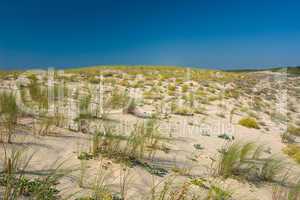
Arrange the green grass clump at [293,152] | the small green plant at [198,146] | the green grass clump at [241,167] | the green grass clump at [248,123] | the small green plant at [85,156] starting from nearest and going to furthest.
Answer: the small green plant at [85,156] < the green grass clump at [241,167] < the small green plant at [198,146] < the green grass clump at [293,152] < the green grass clump at [248,123]

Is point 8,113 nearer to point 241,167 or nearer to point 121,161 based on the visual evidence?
point 121,161

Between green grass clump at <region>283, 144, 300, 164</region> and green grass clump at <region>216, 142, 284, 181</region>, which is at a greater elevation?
green grass clump at <region>216, 142, 284, 181</region>

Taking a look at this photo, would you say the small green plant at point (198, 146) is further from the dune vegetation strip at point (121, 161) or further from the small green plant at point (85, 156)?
the small green plant at point (85, 156)

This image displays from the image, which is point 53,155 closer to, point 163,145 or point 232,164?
point 163,145

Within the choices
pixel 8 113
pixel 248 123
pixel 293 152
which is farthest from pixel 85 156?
pixel 248 123

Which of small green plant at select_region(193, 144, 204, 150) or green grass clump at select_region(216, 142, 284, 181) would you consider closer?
green grass clump at select_region(216, 142, 284, 181)

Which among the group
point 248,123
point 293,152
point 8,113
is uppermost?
point 8,113

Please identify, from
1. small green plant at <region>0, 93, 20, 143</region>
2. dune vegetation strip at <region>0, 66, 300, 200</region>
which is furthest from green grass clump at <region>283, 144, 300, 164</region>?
small green plant at <region>0, 93, 20, 143</region>

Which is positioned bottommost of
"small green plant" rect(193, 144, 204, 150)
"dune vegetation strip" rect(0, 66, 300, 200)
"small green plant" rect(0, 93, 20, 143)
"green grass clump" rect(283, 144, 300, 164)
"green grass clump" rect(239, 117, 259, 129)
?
"green grass clump" rect(283, 144, 300, 164)

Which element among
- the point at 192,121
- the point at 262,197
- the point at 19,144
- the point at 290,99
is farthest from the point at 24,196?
the point at 290,99

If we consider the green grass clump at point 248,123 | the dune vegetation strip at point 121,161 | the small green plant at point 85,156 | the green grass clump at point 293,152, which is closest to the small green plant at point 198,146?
the dune vegetation strip at point 121,161

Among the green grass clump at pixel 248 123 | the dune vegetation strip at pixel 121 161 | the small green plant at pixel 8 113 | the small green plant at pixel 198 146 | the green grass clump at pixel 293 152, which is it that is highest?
the small green plant at pixel 8 113

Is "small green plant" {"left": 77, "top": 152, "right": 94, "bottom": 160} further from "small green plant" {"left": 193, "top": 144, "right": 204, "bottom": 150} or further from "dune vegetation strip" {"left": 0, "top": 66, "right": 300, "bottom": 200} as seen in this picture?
"small green plant" {"left": 193, "top": 144, "right": 204, "bottom": 150}

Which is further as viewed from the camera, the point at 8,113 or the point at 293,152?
the point at 293,152
